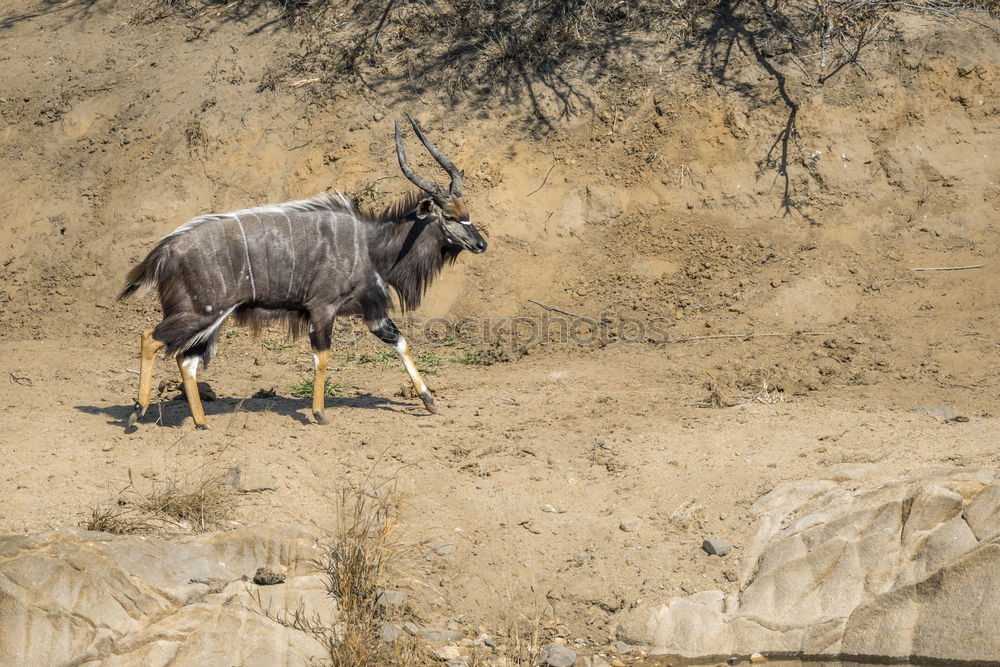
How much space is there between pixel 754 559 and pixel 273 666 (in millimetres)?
2944

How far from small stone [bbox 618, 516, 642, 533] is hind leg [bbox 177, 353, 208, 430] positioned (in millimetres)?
3299

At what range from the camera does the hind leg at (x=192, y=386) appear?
8531 millimetres

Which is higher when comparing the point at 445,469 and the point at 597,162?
the point at 597,162

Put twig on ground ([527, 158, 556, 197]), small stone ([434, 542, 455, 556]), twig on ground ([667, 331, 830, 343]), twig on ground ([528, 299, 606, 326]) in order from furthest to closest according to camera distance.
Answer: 1. twig on ground ([527, 158, 556, 197])
2. twig on ground ([528, 299, 606, 326])
3. twig on ground ([667, 331, 830, 343])
4. small stone ([434, 542, 455, 556])

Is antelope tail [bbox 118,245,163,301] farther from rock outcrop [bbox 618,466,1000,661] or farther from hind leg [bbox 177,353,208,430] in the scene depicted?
rock outcrop [bbox 618,466,1000,661]

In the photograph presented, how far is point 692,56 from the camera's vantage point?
45.5 feet

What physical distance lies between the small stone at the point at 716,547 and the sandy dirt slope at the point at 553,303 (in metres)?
0.07

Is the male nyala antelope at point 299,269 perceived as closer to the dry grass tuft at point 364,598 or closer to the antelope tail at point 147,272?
the antelope tail at point 147,272

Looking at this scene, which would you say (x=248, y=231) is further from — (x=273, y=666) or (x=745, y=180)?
(x=745, y=180)

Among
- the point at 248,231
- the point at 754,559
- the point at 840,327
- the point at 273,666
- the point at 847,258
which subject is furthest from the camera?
the point at 847,258

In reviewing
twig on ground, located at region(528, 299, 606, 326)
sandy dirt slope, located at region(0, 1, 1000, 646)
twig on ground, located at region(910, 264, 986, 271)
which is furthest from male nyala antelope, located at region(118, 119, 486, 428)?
twig on ground, located at region(910, 264, 986, 271)

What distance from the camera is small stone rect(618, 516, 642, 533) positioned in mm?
7375

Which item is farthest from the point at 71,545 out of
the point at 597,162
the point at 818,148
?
the point at 818,148

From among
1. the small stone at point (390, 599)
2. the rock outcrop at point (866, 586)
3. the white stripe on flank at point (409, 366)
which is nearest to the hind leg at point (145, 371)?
the white stripe on flank at point (409, 366)
